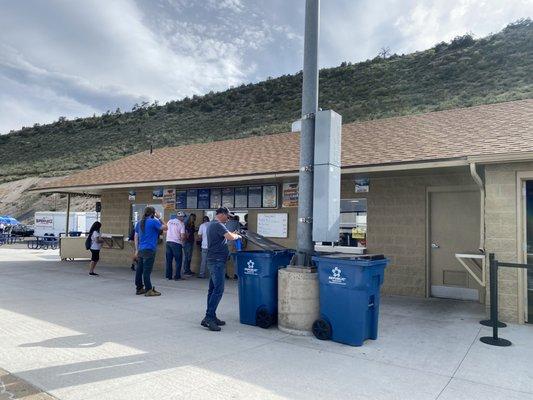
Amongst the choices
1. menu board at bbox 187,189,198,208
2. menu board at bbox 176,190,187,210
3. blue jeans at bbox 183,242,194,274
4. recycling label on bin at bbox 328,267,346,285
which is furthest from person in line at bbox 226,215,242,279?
recycling label on bin at bbox 328,267,346,285

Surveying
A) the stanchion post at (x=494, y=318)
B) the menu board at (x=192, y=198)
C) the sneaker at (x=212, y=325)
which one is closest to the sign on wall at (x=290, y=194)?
the menu board at (x=192, y=198)

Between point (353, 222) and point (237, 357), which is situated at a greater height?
point (353, 222)

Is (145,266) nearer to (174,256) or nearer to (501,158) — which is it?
(174,256)

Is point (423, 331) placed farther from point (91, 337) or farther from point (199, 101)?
point (199, 101)

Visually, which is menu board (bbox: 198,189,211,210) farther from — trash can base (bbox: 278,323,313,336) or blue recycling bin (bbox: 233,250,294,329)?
trash can base (bbox: 278,323,313,336)

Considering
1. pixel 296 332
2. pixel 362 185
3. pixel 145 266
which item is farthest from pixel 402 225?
pixel 145 266

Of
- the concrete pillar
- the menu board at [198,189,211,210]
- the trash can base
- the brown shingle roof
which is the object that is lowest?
the trash can base

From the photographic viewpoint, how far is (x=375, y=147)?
952cm

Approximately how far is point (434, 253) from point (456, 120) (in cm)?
370

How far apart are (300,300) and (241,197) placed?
600 centimetres

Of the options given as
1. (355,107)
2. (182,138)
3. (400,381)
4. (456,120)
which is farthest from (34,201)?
(400,381)

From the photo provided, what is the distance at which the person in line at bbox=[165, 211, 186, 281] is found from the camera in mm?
10945

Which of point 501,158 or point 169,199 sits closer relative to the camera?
point 501,158

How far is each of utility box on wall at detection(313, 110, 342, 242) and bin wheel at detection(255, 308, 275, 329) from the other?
1.29 meters
